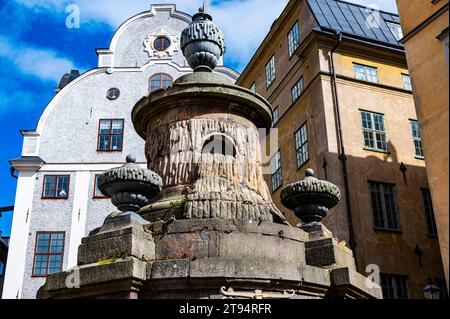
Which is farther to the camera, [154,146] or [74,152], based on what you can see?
[74,152]

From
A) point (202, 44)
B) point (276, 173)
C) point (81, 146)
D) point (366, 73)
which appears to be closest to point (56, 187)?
point (81, 146)

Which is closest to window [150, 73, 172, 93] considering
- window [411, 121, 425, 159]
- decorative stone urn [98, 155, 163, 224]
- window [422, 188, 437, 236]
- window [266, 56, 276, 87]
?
window [266, 56, 276, 87]

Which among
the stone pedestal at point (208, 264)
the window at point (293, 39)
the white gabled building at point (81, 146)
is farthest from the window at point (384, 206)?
the stone pedestal at point (208, 264)

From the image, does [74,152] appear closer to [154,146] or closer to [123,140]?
[123,140]

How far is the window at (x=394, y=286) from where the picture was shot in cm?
1802

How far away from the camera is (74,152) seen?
26375 millimetres

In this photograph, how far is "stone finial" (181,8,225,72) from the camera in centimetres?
1063

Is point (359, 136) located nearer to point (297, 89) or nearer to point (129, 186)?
point (297, 89)

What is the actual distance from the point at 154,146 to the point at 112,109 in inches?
720

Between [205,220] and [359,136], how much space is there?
13955 mm

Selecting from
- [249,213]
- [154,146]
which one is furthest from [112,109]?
[249,213]

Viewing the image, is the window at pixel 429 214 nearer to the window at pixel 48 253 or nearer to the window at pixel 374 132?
the window at pixel 374 132

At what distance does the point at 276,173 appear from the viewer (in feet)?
79.9

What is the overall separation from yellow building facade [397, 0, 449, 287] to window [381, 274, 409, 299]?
5.02 metres
